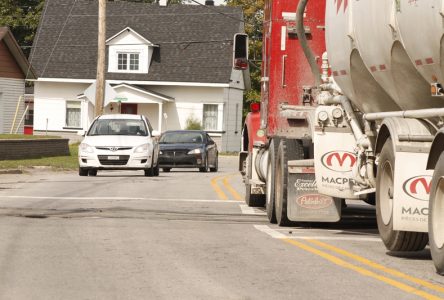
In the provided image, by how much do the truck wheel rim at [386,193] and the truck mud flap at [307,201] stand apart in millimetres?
3003

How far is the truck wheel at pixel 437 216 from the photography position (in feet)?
35.1

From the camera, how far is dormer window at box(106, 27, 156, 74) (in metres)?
68.8

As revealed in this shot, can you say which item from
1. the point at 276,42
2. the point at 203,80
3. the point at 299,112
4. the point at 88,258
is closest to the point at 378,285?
the point at 88,258

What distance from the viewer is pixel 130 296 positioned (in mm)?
9164

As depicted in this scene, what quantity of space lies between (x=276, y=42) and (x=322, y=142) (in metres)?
3.03

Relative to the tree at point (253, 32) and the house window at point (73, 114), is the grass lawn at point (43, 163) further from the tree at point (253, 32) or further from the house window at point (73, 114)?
the tree at point (253, 32)

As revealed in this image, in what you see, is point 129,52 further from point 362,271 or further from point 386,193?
point 362,271

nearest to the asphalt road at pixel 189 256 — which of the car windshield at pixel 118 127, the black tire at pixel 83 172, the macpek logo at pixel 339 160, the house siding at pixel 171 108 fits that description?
the macpek logo at pixel 339 160

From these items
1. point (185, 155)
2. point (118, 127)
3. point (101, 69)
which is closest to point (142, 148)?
point (118, 127)

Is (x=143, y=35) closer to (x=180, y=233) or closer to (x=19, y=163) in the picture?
(x=19, y=163)

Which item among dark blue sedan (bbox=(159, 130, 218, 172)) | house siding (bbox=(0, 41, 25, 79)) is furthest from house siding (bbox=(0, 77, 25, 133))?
dark blue sedan (bbox=(159, 130, 218, 172))

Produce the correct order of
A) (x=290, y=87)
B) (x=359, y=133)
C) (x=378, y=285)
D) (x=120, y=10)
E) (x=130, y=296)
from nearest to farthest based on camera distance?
(x=130, y=296)
(x=378, y=285)
(x=359, y=133)
(x=290, y=87)
(x=120, y=10)

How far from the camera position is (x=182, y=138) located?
136 feet

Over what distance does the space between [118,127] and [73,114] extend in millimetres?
37280
